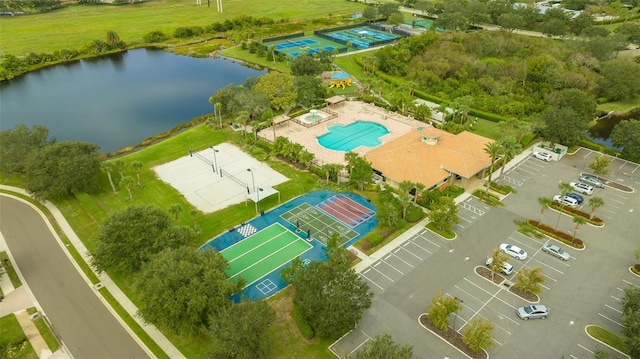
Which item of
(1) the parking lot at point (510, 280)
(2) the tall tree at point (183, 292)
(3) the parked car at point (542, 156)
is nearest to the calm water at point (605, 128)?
(3) the parked car at point (542, 156)

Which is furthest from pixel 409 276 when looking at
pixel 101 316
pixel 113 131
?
pixel 113 131

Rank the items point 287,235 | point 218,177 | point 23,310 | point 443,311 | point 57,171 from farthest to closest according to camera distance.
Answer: point 218,177
point 57,171
point 287,235
point 23,310
point 443,311

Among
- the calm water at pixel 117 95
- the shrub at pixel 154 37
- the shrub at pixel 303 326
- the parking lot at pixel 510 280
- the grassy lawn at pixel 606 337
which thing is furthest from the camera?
the shrub at pixel 154 37

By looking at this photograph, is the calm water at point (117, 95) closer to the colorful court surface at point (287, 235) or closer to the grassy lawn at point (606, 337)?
the colorful court surface at point (287, 235)

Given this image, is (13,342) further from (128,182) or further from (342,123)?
(342,123)

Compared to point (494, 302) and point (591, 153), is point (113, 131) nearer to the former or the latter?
point (494, 302)

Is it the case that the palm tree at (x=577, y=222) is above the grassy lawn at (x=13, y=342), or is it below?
above

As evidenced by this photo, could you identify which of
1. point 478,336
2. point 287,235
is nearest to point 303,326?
point 287,235
